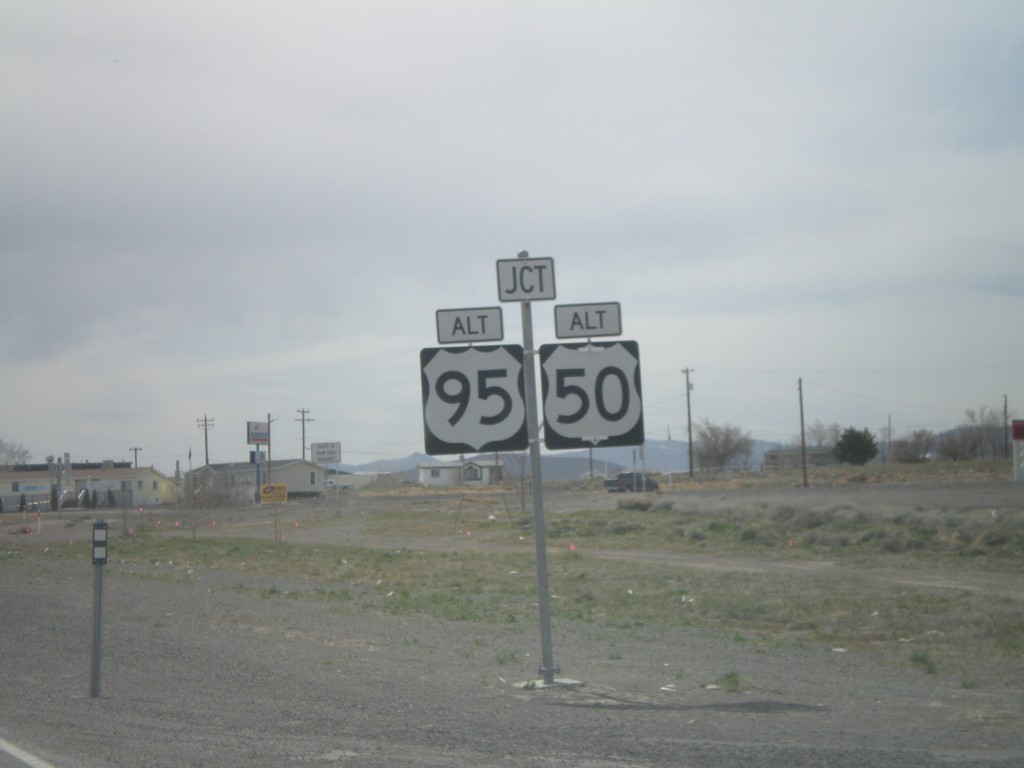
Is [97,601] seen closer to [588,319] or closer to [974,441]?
[588,319]

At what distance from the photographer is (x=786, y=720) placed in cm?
743

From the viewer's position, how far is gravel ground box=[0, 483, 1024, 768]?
21.6 ft

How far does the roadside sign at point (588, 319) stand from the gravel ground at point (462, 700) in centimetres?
314

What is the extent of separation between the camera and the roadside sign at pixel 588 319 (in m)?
8.97

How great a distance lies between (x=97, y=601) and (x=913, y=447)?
417 feet

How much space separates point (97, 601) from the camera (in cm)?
942

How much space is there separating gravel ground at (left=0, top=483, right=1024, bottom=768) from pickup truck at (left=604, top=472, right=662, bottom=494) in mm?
62689

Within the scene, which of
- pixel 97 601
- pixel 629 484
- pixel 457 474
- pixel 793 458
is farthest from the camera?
pixel 793 458

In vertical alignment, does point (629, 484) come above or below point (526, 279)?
below

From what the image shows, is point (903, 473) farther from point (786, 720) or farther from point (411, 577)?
point (786, 720)

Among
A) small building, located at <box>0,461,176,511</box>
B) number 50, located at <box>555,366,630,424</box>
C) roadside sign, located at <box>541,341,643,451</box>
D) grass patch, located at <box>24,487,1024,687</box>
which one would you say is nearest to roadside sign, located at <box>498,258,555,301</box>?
roadside sign, located at <box>541,341,643,451</box>

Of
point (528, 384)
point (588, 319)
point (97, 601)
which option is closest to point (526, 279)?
point (588, 319)

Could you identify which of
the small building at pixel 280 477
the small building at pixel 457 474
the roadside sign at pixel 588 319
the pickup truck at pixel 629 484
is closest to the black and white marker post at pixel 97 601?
the roadside sign at pixel 588 319

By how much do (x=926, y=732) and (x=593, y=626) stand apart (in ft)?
26.4
